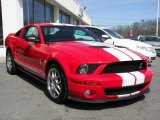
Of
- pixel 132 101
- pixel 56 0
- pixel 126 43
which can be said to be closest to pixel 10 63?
pixel 132 101

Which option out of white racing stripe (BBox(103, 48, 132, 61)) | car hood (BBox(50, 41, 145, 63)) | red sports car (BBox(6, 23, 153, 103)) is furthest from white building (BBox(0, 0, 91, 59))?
white racing stripe (BBox(103, 48, 132, 61))

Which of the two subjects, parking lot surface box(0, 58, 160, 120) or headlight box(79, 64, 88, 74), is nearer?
parking lot surface box(0, 58, 160, 120)

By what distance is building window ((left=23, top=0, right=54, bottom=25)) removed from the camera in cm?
1443

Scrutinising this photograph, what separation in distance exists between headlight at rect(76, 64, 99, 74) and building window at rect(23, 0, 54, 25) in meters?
9.92

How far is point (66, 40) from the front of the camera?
20.4ft

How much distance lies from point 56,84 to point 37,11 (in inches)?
486

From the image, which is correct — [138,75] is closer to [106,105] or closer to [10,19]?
[106,105]

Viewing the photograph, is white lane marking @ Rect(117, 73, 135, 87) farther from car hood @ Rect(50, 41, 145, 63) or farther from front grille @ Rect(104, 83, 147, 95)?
car hood @ Rect(50, 41, 145, 63)

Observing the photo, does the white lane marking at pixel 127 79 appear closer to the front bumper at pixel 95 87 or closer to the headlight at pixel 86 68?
the front bumper at pixel 95 87

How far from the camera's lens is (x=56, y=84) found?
5348 millimetres

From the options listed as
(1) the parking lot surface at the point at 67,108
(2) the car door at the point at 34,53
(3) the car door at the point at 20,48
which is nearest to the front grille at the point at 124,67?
(1) the parking lot surface at the point at 67,108

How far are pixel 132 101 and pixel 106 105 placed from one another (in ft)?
1.96

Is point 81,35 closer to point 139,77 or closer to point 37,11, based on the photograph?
point 139,77

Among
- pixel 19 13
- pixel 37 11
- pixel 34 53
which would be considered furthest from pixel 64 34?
pixel 37 11
